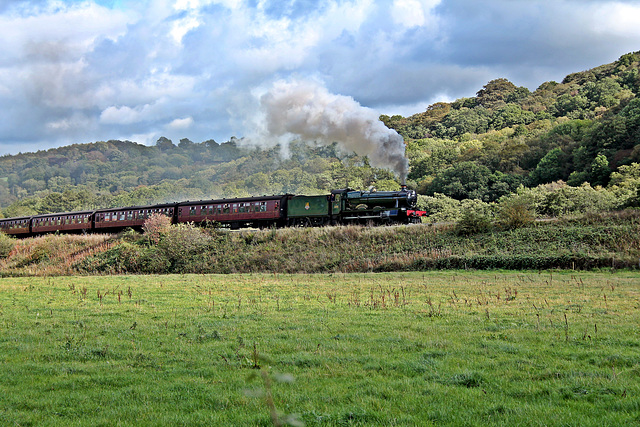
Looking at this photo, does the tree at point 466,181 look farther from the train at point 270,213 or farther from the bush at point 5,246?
the bush at point 5,246

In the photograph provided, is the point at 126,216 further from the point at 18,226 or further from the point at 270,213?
the point at 18,226

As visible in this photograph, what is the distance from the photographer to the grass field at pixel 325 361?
6.16 m

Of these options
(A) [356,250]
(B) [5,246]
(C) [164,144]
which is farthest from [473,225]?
(C) [164,144]

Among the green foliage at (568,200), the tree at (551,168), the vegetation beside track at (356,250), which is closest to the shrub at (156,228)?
the vegetation beside track at (356,250)

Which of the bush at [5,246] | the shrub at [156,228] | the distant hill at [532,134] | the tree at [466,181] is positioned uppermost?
the distant hill at [532,134]

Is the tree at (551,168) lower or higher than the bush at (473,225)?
higher

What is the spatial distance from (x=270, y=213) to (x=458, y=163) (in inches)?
1457

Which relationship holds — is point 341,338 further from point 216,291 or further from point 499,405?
point 216,291

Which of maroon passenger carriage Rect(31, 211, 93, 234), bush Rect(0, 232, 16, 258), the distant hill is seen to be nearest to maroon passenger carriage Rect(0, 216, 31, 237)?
maroon passenger carriage Rect(31, 211, 93, 234)

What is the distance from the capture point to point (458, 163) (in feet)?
232

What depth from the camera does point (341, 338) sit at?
33.3ft

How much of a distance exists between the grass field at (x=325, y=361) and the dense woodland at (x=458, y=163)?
22984mm

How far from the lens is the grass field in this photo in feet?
20.2

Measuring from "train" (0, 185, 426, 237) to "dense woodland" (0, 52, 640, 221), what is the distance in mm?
8440
